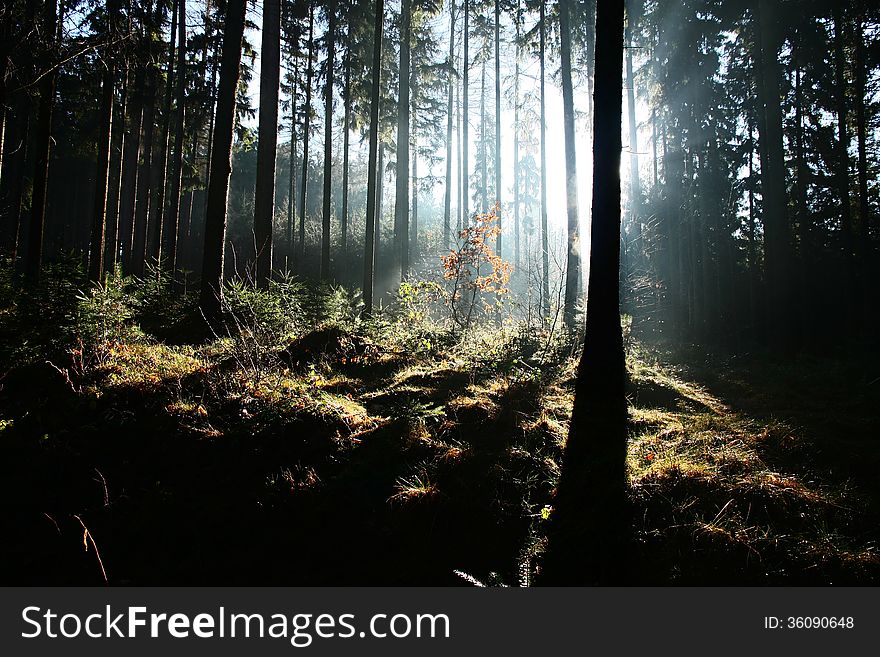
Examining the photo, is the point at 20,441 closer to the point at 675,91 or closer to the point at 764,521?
the point at 764,521

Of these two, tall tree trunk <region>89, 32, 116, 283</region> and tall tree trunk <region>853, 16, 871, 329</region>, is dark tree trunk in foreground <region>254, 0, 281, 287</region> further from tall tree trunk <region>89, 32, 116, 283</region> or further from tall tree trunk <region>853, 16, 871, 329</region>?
tall tree trunk <region>853, 16, 871, 329</region>

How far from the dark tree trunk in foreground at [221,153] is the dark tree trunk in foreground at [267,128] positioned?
73.6 inches

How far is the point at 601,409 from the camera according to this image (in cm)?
502

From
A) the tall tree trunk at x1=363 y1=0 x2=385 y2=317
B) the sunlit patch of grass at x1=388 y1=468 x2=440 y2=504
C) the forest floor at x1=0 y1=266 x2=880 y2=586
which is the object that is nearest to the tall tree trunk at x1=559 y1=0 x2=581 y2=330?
the tall tree trunk at x1=363 y1=0 x2=385 y2=317

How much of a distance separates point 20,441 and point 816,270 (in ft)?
72.4

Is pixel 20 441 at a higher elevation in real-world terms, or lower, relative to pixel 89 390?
lower

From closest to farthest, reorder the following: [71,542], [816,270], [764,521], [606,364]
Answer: [764,521] → [71,542] → [606,364] → [816,270]

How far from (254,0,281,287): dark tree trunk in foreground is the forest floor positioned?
5.15 metres

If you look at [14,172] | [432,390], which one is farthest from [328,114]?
[14,172]

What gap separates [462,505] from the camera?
11.4 feet

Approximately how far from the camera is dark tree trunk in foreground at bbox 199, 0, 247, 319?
8320mm

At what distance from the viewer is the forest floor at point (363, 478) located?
3.00 meters

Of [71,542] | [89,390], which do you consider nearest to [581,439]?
[71,542]

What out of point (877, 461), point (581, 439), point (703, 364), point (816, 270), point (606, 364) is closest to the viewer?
point (877, 461)
